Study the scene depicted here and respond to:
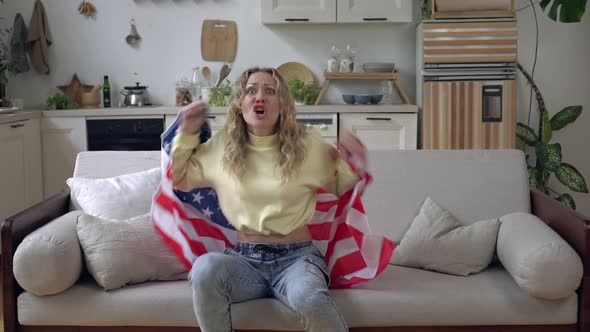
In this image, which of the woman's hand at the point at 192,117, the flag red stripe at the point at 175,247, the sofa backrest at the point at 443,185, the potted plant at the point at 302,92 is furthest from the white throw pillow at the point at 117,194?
the potted plant at the point at 302,92

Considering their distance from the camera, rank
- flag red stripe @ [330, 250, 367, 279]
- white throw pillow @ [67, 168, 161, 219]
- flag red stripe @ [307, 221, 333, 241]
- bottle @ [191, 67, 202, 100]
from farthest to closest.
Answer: bottle @ [191, 67, 202, 100] → white throw pillow @ [67, 168, 161, 219] → flag red stripe @ [307, 221, 333, 241] → flag red stripe @ [330, 250, 367, 279]

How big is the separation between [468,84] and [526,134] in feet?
2.05

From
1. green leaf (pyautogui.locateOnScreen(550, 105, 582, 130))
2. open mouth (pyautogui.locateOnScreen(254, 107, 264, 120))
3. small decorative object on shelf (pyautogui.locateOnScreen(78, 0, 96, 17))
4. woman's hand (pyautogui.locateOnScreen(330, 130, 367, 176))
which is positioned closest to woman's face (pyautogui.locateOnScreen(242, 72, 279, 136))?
open mouth (pyautogui.locateOnScreen(254, 107, 264, 120))

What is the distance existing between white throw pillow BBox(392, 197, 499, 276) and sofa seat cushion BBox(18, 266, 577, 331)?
0.68 feet

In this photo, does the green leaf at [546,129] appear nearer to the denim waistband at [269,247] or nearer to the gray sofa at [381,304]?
the gray sofa at [381,304]

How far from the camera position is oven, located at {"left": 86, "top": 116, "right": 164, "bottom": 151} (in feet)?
18.8

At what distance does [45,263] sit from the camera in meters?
2.84

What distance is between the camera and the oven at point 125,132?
18.8 feet

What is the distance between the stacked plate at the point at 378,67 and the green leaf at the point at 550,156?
3.96 feet

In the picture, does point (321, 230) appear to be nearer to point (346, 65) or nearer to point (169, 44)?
point (346, 65)

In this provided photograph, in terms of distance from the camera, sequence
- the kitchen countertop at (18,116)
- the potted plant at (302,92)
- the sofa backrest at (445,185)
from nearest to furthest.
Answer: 1. the sofa backrest at (445,185)
2. the kitchen countertop at (18,116)
3. the potted plant at (302,92)

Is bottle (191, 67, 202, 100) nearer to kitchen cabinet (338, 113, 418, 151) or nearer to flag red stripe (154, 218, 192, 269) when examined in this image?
kitchen cabinet (338, 113, 418, 151)

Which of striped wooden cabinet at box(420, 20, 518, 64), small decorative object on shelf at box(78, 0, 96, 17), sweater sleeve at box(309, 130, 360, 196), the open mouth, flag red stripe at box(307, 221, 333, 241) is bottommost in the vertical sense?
flag red stripe at box(307, 221, 333, 241)

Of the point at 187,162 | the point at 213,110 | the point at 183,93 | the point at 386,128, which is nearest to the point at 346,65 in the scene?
the point at 386,128
